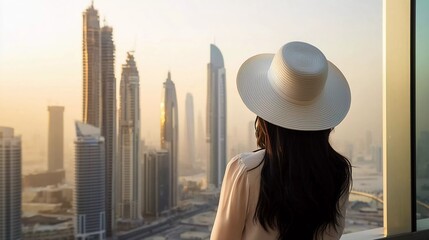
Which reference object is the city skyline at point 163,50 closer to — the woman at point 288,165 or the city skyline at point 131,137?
the city skyline at point 131,137

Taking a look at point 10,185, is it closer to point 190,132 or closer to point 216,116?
point 190,132

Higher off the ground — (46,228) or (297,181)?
(297,181)

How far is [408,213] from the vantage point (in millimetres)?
2822

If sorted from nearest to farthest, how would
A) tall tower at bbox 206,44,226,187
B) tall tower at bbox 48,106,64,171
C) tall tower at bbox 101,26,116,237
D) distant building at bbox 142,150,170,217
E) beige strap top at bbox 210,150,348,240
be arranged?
beige strap top at bbox 210,150,348,240, tall tower at bbox 48,106,64,171, tall tower at bbox 101,26,116,237, distant building at bbox 142,150,170,217, tall tower at bbox 206,44,226,187

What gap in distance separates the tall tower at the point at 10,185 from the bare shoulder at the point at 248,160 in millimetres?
1001

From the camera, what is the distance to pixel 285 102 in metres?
1.18

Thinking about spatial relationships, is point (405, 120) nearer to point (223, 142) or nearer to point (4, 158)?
point (223, 142)

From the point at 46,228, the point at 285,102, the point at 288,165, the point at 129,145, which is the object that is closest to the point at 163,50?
the point at 129,145

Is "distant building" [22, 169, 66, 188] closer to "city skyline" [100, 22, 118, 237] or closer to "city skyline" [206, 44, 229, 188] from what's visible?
"city skyline" [100, 22, 118, 237]

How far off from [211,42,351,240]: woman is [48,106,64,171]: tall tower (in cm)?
93

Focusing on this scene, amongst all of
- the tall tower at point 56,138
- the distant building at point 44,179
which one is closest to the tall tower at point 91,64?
the tall tower at point 56,138

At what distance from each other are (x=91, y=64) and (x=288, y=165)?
3.71 feet

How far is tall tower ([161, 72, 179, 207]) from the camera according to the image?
2.17 m

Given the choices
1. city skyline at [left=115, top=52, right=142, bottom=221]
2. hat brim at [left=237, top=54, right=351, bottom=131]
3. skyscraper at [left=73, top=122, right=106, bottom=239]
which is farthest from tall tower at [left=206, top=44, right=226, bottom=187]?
hat brim at [left=237, top=54, right=351, bottom=131]
